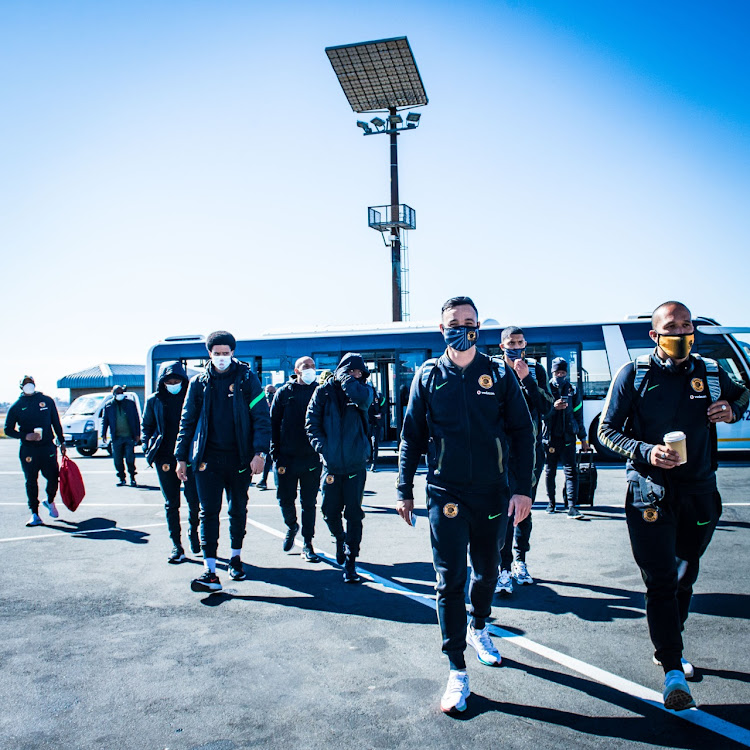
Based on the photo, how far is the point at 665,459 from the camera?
3.21m

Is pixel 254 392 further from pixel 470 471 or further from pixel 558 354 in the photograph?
pixel 558 354

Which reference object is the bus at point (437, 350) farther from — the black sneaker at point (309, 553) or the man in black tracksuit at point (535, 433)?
the man in black tracksuit at point (535, 433)

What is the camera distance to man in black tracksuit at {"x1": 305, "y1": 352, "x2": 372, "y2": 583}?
580cm

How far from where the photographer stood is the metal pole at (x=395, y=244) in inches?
1188

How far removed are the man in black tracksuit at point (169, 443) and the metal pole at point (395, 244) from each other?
24014 mm

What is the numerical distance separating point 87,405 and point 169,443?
17.6 meters

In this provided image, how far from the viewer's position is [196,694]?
3.43 m

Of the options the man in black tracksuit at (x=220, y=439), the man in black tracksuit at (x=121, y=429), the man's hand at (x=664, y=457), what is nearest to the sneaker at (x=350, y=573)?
the man in black tracksuit at (x=220, y=439)

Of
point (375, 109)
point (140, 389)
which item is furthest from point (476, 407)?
point (140, 389)

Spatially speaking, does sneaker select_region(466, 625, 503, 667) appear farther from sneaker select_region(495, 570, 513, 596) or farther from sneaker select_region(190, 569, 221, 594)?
sneaker select_region(190, 569, 221, 594)

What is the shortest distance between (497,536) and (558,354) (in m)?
11.9

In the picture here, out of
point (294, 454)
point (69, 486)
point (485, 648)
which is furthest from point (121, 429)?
point (485, 648)

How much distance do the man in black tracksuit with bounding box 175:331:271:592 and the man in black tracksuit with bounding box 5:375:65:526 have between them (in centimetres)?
398

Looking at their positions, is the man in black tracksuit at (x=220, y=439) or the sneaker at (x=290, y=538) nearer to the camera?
the man in black tracksuit at (x=220, y=439)
